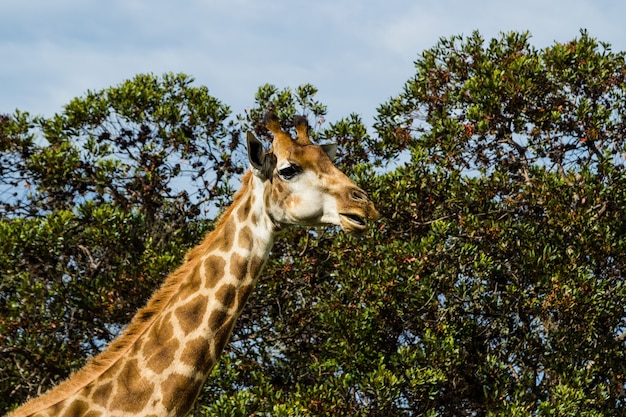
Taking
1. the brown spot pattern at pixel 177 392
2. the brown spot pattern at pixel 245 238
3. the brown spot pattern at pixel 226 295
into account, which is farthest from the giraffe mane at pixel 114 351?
the brown spot pattern at pixel 177 392

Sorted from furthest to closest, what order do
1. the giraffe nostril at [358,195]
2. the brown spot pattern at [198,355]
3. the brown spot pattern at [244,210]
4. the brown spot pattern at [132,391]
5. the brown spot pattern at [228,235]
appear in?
1. the brown spot pattern at [244,210]
2. the brown spot pattern at [228,235]
3. the giraffe nostril at [358,195]
4. the brown spot pattern at [198,355]
5. the brown spot pattern at [132,391]

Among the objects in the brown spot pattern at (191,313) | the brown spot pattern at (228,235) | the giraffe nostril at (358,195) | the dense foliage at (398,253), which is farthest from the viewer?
the dense foliage at (398,253)

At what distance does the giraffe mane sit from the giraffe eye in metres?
0.68

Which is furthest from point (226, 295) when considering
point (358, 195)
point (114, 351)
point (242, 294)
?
point (358, 195)

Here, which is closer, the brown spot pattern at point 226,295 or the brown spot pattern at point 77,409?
the brown spot pattern at point 77,409

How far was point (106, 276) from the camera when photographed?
49.6 feet

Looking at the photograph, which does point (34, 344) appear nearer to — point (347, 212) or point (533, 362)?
point (533, 362)

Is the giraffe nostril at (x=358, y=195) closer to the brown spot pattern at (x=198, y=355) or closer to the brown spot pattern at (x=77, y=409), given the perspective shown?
the brown spot pattern at (x=198, y=355)

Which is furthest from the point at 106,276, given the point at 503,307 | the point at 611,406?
the point at 611,406

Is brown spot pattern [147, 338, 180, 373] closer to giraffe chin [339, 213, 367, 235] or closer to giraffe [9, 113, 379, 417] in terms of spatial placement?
giraffe [9, 113, 379, 417]

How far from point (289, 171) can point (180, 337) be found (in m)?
1.59

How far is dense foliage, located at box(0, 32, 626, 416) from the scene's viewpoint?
1338cm

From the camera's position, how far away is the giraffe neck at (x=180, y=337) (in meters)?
7.18

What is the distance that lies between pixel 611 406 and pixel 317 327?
15.0 ft
